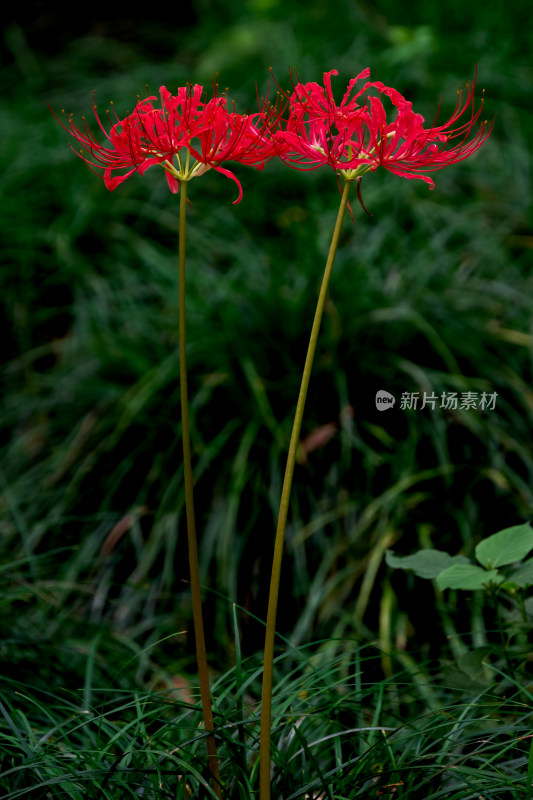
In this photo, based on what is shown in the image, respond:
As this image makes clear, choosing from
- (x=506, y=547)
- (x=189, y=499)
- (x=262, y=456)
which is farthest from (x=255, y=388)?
(x=189, y=499)

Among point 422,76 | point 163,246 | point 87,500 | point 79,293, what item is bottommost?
point 87,500

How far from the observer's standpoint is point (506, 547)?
1407mm

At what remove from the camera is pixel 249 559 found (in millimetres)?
2305

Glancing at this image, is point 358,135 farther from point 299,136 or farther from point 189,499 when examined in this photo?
point 189,499

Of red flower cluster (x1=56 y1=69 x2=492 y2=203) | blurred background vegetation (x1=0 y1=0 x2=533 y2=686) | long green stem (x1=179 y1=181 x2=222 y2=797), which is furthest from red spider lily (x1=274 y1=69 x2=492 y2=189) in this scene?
blurred background vegetation (x1=0 y1=0 x2=533 y2=686)

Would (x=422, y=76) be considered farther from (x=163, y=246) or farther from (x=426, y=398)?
(x=426, y=398)

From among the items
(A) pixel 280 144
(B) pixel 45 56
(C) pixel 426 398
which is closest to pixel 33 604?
(C) pixel 426 398

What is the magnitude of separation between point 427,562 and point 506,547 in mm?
174

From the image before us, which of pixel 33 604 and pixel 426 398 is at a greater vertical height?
pixel 426 398

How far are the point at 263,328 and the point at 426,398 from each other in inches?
23.3

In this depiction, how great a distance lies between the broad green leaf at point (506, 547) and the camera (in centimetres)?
138

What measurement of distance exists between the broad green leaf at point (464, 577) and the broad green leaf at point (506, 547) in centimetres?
2

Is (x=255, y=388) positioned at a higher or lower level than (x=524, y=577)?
higher

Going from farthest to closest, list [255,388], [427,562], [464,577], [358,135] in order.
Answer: [255,388], [427,562], [464,577], [358,135]
